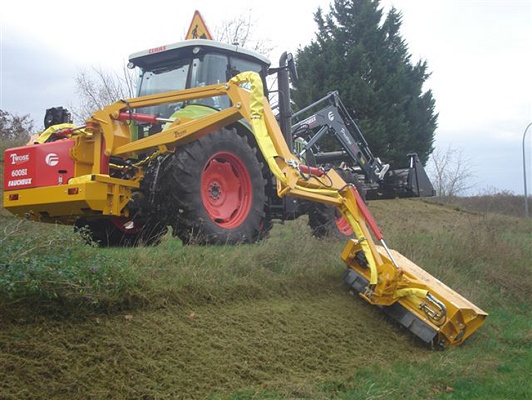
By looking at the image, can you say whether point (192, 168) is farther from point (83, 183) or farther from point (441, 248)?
point (441, 248)

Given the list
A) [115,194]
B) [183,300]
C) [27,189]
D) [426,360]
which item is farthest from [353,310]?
[27,189]

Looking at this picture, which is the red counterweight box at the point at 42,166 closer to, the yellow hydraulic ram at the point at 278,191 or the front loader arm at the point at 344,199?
the yellow hydraulic ram at the point at 278,191

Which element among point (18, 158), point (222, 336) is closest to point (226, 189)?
point (18, 158)

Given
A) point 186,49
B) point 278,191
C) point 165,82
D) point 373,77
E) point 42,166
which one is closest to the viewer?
point 278,191

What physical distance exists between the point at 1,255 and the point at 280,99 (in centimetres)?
486

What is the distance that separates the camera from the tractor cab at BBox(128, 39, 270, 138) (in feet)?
26.3

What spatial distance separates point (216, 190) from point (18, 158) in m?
2.50

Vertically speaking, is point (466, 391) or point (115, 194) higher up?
point (115, 194)

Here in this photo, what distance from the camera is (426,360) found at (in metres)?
5.71

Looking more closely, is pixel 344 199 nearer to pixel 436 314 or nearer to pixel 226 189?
pixel 436 314

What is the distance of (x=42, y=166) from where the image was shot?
683 cm

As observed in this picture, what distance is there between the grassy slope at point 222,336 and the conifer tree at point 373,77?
17.1 m

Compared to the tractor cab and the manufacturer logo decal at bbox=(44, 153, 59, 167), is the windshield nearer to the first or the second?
the tractor cab

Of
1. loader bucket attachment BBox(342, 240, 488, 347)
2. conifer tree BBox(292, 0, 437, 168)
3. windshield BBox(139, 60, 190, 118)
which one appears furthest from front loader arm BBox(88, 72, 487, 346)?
conifer tree BBox(292, 0, 437, 168)
